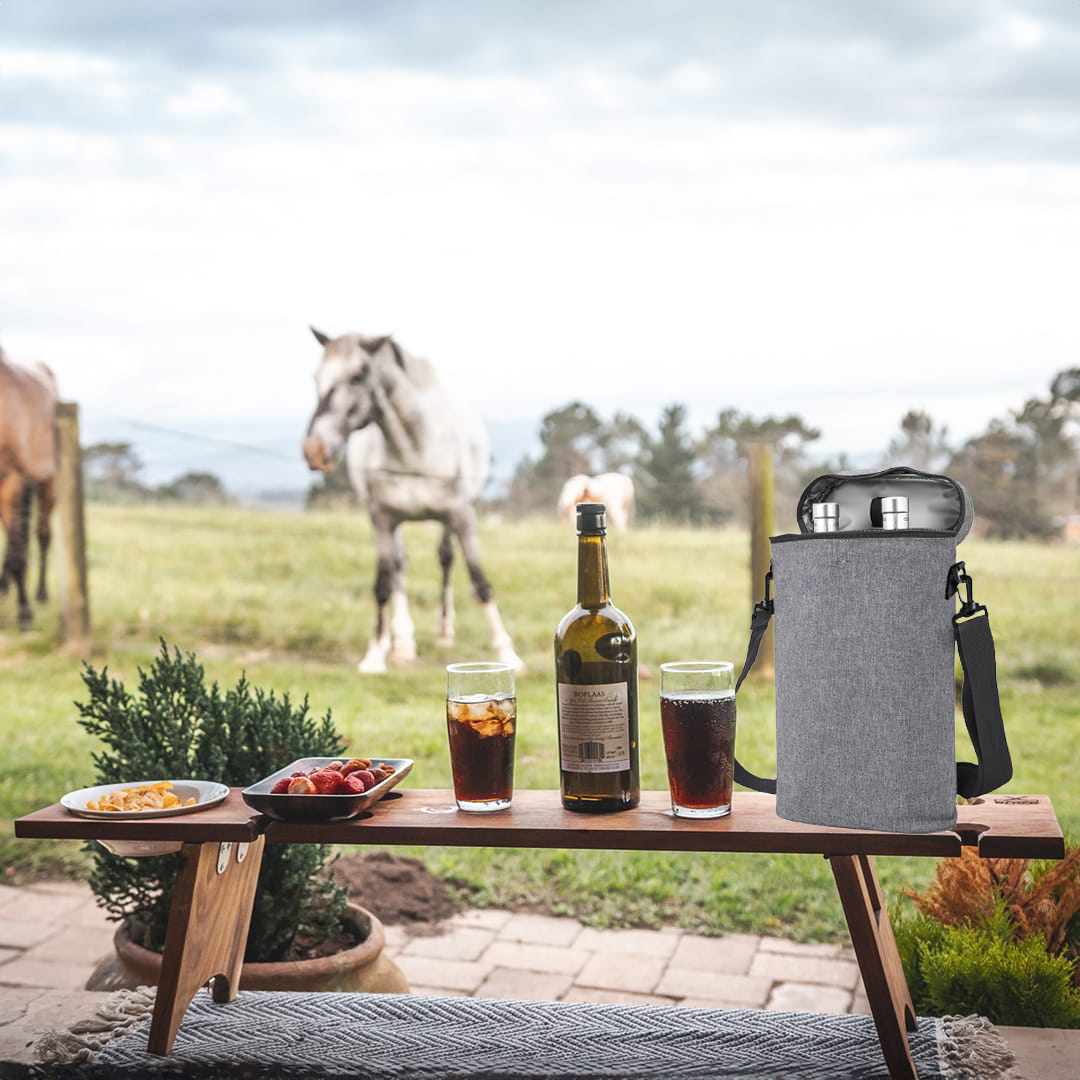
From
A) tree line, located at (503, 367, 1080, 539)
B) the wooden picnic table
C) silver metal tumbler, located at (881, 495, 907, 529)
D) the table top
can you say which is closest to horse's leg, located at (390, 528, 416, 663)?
tree line, located at (503, 367, 1080, 539)

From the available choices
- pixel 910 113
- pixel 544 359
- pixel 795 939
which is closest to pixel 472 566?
pixel 544 359

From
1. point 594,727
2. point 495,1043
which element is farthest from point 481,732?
point 495,1043

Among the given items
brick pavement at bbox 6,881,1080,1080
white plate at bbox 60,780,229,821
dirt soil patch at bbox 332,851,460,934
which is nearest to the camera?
white plate at bbox 60,780,229,821

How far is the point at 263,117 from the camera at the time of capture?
14.9ft

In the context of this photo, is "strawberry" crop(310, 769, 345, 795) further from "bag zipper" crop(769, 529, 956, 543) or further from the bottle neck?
"bag zipper" crop(769, 529, 956, 543)

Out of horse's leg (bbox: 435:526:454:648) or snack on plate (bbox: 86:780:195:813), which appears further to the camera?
horse's leg (bbox: 435:526:454:648)

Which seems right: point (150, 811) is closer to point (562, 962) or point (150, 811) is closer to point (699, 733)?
point (699, 733)

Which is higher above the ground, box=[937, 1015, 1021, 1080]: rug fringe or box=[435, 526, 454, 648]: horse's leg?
box=[435, 526, 454, 648]: horse's leg

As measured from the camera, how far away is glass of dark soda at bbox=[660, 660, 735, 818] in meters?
1.51

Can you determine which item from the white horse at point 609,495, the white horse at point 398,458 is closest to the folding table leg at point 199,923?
the white horse at point 398,458

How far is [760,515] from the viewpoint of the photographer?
4.40 meters

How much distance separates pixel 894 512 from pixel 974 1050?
84cm

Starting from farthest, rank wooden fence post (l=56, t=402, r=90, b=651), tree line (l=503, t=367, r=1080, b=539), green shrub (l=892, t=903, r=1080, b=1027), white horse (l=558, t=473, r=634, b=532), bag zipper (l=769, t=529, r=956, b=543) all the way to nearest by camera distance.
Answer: wooden fence post (l=56, t=402, r=90, b=651)
white horse (l=558, t=473, r=634, b=532)
tree line (l=503, t=367, r=1080, b=539)
green shrub (l=892, t=903, r=1080, b=1027)
bag zipper (l=769, t=529, r=956, b=543)

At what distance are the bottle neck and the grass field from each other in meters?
2.18
